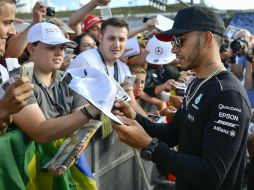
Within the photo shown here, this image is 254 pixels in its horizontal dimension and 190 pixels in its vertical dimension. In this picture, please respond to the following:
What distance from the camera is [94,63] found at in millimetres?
3969

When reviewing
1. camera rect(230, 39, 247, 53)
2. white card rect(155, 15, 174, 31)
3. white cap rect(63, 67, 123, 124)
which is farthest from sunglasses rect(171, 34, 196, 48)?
camera rect(230, 39, 247, 53)

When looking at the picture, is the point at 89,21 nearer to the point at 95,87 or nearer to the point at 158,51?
the point at 158,51

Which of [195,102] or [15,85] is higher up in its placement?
[15,85]

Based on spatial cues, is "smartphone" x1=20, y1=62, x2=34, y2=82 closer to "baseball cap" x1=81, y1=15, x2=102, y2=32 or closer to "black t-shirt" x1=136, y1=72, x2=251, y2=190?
"black t-shirt" x1=136, y1=72, x2=251, y2=190

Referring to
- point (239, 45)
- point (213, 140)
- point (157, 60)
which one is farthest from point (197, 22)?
point (239, 45)

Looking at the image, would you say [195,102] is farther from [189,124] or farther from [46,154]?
[46,154]

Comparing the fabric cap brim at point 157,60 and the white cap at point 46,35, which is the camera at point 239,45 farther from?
the white cap at point 46,35

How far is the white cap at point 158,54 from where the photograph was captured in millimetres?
5168

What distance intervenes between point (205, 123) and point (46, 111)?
3.78ft

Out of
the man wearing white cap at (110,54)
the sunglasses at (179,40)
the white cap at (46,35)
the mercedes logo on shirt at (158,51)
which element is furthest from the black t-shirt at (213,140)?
the mercedes logo on shirt at (158,51)

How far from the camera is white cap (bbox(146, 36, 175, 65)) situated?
5.17m

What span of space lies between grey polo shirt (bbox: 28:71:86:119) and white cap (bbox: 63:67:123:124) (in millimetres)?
427

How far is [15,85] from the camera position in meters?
1.97

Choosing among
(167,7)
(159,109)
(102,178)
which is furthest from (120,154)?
(167,7)
